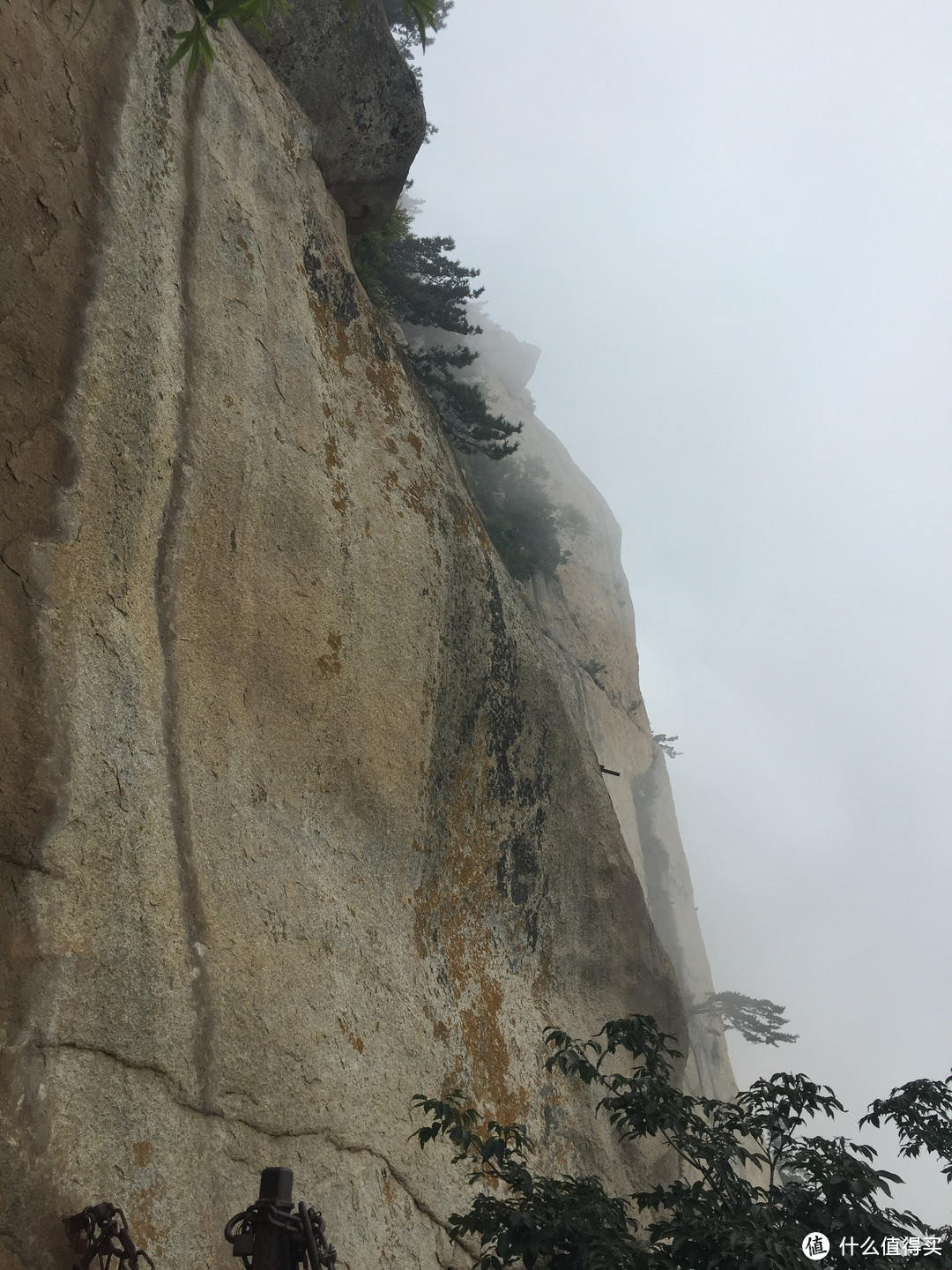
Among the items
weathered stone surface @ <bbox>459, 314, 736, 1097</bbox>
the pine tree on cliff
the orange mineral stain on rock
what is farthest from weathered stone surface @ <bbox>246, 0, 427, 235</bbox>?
weathered stone surface @ <bbox>459, 314, 736, 1097</bbox>

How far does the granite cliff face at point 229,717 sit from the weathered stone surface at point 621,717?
9.89 m

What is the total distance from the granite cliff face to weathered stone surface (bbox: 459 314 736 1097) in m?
9.89

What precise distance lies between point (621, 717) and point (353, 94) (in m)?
15.9

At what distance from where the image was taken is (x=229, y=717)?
461cm

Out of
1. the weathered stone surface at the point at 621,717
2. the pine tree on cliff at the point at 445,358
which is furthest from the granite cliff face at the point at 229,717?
the weathered stone surface at the point at 621,717

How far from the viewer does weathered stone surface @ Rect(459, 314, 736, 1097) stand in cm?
1875

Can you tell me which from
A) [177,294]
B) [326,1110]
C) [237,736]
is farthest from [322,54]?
[326,1110]

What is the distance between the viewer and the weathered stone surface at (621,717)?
61.5 feet

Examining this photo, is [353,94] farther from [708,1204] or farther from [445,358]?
[708,1204]

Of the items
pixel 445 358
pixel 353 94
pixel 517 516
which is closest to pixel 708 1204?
pixel 353 94

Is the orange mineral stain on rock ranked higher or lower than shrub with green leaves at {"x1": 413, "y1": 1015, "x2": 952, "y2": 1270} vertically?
higher

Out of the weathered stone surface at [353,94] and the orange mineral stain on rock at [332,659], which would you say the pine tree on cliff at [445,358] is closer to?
the weathered stone surface at [353,94]
